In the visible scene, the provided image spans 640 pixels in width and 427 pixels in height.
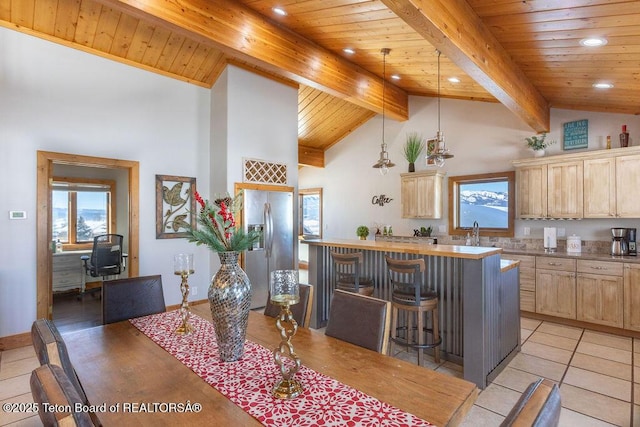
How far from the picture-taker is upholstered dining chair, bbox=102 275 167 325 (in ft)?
7.48

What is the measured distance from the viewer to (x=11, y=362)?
327 cm

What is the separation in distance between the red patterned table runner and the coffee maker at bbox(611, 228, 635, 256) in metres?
4.64

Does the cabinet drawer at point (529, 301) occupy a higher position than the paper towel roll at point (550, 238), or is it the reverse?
the paper towel roll at point (550, 238)

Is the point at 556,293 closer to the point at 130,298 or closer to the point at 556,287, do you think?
the point at 556,287

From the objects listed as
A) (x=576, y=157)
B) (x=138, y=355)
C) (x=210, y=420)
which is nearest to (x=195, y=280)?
(x=138, y=355)

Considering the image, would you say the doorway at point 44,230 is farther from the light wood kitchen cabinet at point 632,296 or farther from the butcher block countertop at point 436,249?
the light wood kitchen cabinet at point 632,296

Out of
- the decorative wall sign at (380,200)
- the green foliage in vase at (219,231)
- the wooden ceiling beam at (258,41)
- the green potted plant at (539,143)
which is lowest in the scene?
the green foliage in vase at (219,231)

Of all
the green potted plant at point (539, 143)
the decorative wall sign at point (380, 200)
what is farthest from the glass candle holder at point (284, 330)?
the decorative wall sign at point (380, 200)

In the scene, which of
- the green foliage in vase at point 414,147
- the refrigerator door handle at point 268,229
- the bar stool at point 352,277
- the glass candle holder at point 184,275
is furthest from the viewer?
the green foliage in vase at point 414,147

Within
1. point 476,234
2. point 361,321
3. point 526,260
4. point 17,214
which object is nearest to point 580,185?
point 526,260

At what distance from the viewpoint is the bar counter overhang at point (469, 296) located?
9.00 ft

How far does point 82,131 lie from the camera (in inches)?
164

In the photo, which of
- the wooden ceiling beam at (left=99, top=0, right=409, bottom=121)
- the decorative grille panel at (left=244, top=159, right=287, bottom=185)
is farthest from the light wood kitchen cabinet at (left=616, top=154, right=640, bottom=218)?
the decorative grille panel at (left=244, top=159, right=287, bottom=185)

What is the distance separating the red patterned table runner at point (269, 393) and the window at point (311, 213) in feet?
22.4
